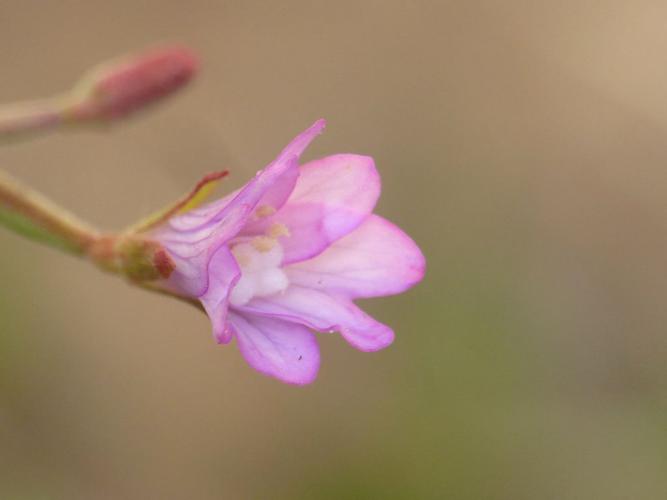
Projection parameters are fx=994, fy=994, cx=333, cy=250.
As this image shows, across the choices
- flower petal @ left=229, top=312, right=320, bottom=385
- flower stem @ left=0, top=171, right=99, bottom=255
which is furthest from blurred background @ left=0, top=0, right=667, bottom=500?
flower petal @ left=229, top=312, right=320, bottom=385

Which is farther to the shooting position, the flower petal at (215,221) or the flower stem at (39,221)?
the flower stem at (39,221)

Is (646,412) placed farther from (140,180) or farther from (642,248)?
(140,180)

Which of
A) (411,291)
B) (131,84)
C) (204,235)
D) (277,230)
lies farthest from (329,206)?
(411,291)

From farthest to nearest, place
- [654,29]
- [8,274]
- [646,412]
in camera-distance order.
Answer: [654,29] < [646,412] < [8,274]

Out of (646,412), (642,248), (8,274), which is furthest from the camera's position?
(642,248)

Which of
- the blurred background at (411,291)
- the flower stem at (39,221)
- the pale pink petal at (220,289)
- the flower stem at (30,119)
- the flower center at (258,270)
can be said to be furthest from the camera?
the blurred background at (411,291)

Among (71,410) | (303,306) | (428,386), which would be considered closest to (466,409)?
(428,386)

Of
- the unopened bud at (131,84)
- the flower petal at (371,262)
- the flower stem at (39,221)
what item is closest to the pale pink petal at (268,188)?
the flower petal at (371,262)

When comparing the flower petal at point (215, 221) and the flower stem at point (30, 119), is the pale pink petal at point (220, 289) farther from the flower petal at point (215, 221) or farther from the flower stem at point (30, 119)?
the flower stem at point (30, 119)
